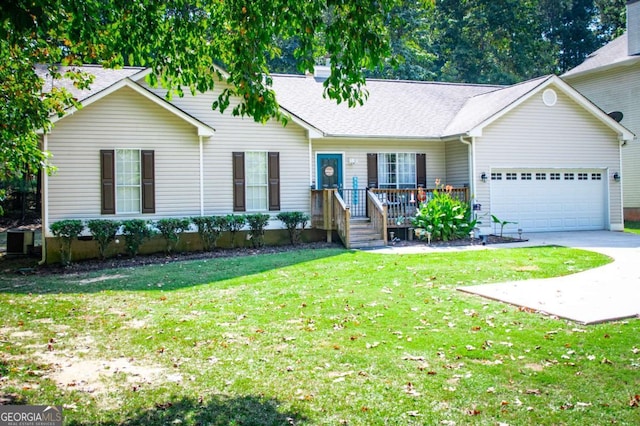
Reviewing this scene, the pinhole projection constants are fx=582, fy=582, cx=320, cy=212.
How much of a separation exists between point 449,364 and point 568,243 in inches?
461

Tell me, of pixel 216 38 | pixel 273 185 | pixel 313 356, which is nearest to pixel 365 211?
pixel 273 185

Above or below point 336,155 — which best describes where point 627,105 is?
above

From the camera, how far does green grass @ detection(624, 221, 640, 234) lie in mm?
20700

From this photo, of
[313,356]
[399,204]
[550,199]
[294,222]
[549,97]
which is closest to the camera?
[313,356]

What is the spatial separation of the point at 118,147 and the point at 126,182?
97 cm

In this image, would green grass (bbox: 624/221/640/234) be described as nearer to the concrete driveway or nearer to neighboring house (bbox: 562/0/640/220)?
neighboring house (bbox: 562/0/640/220)

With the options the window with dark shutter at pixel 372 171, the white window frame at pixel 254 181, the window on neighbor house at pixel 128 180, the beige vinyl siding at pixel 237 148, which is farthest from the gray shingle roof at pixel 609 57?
the window on neighbor house at pixel 128 180

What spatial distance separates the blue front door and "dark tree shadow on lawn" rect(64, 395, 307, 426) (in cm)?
1419

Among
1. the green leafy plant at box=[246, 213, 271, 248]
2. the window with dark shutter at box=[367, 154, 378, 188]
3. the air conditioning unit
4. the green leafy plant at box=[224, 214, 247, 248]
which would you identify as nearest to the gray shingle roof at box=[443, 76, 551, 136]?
the window with dark shutter at box=[367, 154, 378, 188]

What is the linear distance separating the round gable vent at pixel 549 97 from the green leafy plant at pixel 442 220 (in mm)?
5362

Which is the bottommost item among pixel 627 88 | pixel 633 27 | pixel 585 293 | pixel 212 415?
pixel 212 415

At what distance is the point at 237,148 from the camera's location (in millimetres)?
17203

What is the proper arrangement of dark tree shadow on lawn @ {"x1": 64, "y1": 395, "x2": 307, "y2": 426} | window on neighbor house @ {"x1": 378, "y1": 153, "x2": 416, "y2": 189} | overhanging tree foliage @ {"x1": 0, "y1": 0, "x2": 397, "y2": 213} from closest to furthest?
dark tree shadow on lawn @ {"x1": 64, "y1": 395, "x2": 307, "y2": 426} → overhanging tree foliage @ {"x1": 0, "y1": 0, "x2": 397, "y2": 213} → window on neighbor house @ {"x1": 378, "y1": 153, "x2": 416, "y2": 189}

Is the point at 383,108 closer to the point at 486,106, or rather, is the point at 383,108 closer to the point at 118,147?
the point at 486,106
